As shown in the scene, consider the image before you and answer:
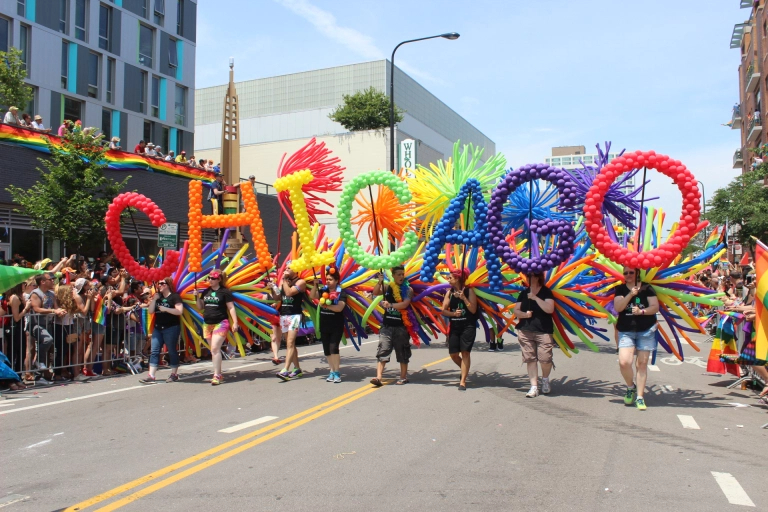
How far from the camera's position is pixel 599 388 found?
9195mm

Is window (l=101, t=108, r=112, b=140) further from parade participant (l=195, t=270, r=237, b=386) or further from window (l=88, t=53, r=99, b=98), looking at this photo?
parade participant (l=195, t=270, r=237, b=386)

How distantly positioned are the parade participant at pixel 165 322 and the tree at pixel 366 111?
38578 millimetres

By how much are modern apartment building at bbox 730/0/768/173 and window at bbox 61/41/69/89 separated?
116ft

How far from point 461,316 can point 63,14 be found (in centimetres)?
2612

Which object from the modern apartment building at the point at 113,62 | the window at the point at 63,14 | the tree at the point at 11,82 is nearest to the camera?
the tree at the point at 11,82

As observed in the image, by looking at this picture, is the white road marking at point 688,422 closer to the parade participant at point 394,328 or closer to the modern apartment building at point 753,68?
the parade participant at point 394,328

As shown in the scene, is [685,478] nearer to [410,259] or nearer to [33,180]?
[410,259]

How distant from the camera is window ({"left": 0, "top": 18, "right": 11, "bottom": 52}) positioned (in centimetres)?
2503

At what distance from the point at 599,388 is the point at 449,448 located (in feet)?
13.1

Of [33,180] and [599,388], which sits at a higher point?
[33,180]

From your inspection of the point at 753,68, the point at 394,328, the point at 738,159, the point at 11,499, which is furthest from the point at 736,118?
the point at 11,499

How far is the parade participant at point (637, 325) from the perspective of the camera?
7824 mm

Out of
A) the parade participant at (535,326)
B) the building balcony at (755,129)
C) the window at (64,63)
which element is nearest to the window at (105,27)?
the window at (64,63)

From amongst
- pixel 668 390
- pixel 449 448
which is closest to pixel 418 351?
pixel 668 390
